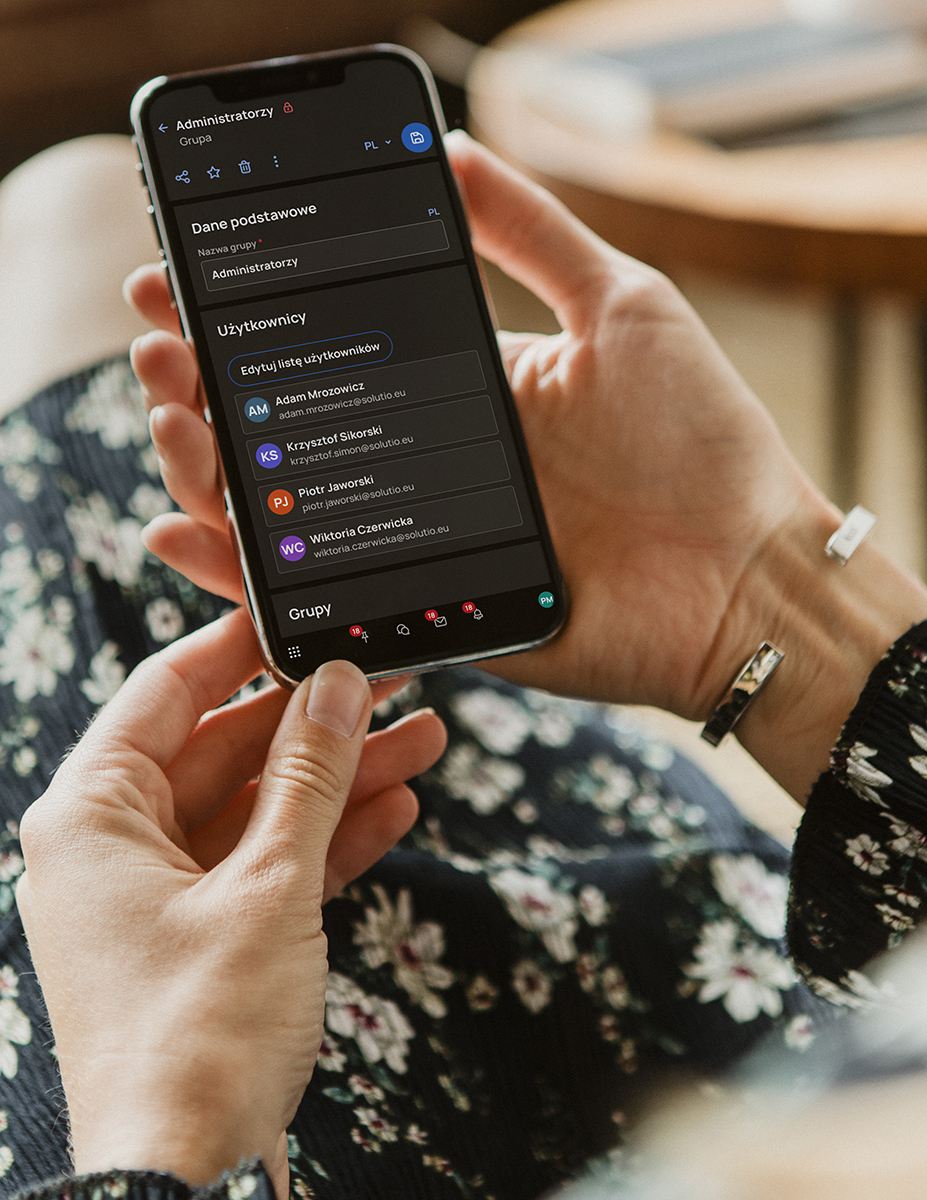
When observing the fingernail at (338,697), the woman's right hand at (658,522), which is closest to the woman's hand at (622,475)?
the woman's right hand at (658,522)

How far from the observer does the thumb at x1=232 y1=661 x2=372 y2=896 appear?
43 cm

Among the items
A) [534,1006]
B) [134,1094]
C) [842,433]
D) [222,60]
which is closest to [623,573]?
[534,1006]

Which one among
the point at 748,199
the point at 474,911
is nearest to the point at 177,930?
the point at 474,911

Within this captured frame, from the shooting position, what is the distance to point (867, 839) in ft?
1.72

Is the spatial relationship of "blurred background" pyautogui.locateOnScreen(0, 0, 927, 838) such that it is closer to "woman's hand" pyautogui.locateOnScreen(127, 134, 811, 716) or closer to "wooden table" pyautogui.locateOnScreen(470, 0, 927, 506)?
"wooden table" pyautogui.locateOnScreen(470, 0, 927, 506)

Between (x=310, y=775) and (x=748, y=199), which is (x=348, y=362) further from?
(x=748, y=199)

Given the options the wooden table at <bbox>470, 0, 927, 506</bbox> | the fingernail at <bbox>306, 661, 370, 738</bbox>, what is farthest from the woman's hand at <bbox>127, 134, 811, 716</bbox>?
the wooden table at <bbox>470, 0, 927, 506</bbox>

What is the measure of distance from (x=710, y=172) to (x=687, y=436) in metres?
0.44

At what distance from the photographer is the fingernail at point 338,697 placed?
0.49 metres

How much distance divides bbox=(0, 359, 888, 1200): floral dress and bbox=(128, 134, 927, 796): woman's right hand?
2.7 inches

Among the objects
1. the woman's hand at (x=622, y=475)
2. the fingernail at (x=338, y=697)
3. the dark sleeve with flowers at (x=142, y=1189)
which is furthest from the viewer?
the woman's hand at (x=622, y=475)

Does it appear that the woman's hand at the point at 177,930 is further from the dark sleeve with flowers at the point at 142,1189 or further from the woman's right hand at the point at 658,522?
the woman's right hand at the point at 658,522

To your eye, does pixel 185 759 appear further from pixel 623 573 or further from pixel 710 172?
pixel 710 172

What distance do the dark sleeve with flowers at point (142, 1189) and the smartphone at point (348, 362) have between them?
0.88ft
